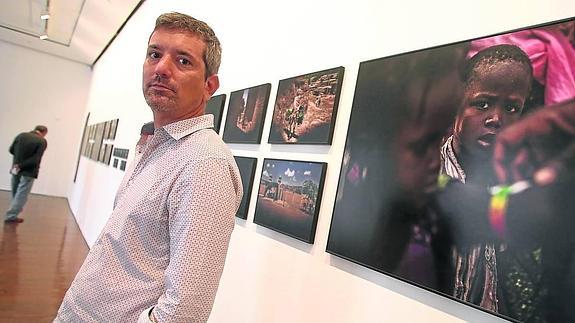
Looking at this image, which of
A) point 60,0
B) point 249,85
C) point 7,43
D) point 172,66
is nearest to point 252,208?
point 249,85

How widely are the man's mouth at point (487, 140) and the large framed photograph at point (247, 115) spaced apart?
1.26 m

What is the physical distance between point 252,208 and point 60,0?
6.19 m

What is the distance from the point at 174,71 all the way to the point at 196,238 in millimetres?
485

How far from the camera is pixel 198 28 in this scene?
3.56ft

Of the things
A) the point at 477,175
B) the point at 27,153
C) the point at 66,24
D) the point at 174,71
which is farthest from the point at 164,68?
the point at 66,24

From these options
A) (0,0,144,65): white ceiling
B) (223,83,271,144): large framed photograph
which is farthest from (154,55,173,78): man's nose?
(0,0,144,65): white ceiling

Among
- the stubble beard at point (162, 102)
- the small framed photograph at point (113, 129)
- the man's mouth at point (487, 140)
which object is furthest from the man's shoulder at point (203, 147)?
the small framed photograph at point (113, 129)

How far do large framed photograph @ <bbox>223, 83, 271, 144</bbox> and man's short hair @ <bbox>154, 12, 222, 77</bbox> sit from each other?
37.2 inches

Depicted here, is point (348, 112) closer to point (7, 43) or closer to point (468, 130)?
point (468, 130)

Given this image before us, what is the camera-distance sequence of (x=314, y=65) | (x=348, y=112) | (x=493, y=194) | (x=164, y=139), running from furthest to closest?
(x=314, y=65) < (x=348, y=112) < (x=164, y=139) < (x=493, y=194)

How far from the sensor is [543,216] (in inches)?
34.0

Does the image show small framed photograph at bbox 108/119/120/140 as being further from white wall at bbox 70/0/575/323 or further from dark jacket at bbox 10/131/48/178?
white wall at bbox 70/0/575/323

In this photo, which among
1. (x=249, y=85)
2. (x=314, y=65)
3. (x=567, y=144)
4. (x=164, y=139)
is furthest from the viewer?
(x=249, y=85)

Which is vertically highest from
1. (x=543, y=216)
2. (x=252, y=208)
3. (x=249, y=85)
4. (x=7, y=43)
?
(x=7, y=43)
